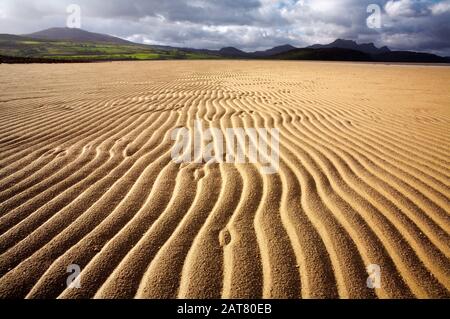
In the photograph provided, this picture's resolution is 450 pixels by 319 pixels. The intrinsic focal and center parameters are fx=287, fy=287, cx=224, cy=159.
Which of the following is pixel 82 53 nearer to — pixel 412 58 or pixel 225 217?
pixel 225 217

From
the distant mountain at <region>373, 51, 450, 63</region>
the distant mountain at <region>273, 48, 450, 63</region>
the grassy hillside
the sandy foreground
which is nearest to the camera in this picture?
the sandy foreground

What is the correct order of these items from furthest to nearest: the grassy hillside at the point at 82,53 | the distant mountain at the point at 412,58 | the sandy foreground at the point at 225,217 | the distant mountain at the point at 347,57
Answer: the distant mountain at the point at 412,58, the distant mountain at the point at 347,57, the grassy hillside at the point at 82,53, the sandy foreground at the point at 225,217

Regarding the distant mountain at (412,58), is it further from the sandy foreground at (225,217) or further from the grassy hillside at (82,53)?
the sandy foreground at (225,217)

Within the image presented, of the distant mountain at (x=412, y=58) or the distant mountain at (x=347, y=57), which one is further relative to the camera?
the distant mountain at (x=412, y=58)

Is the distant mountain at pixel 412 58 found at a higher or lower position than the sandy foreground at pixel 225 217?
higher

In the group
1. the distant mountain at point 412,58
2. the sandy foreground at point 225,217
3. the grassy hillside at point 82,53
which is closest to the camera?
the sandy foreground at point 225,217

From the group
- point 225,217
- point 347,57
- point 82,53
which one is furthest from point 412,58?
point 225,217

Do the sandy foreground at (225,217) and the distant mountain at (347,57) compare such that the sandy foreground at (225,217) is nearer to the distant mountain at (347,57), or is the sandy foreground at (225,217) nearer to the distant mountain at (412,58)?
the distant mountain at (347,57)

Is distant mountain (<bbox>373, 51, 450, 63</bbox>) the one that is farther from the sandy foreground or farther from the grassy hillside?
the sandy foreground

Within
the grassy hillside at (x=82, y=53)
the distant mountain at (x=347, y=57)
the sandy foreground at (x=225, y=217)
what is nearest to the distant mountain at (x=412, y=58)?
the distant mountain at (x=347, y=57)

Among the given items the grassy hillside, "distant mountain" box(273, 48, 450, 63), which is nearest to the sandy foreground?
the grassy hillside

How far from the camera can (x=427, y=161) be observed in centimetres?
342
